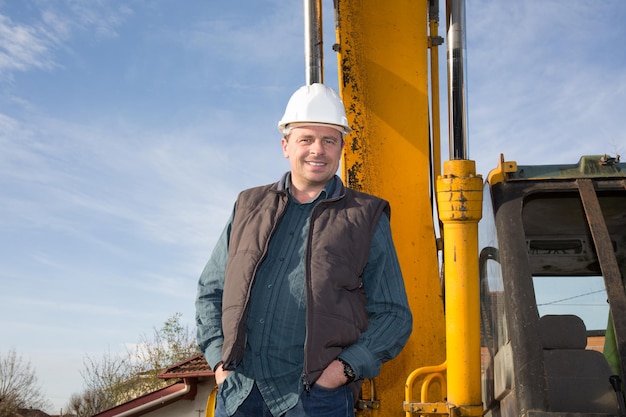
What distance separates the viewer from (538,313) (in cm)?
306

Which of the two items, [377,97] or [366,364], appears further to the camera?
[377,97]

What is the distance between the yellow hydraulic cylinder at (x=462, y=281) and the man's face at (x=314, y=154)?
1.80 feet

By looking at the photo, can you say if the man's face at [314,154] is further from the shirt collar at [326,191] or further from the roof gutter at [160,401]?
the roof gutter at [160,401]

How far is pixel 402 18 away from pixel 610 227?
1569 millimetres

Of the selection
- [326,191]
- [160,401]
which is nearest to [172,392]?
[160,401]

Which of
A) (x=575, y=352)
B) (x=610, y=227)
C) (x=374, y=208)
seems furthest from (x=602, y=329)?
(x=374, y=208)

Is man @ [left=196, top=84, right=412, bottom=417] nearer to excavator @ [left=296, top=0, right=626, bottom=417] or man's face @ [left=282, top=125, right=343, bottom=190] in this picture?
man's face @ [left=282, top=125, right=343, bottom=190]

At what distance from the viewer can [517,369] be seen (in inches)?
115

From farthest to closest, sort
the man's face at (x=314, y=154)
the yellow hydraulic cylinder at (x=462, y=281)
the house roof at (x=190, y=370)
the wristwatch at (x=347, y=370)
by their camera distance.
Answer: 1. the house roof at (x=190, y=370)
2. the yellow hydraulic cylinder at (x=462, y=281)
3. the man's face at (x=314, y=154)
4. the wristwatch at (x=347, y=370)

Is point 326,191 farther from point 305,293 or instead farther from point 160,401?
point 160,401

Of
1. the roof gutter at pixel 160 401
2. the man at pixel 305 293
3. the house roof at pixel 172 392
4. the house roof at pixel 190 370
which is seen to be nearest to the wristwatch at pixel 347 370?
the man at pixel 305 293

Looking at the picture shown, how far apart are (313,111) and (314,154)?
184 millimetres

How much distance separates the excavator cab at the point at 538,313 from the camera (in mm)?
2941

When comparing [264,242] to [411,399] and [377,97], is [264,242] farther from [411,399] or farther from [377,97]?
[377,97]
